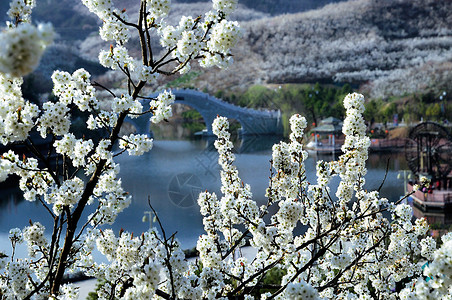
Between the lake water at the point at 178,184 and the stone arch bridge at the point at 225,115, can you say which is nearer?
the lake water at the point at 178,184

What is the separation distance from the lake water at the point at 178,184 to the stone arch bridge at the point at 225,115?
88.2 inches

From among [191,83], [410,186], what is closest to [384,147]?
[410,186]

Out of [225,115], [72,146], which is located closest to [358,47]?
[225,115]

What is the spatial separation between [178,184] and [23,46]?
15.5 metres

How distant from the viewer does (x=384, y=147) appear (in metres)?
23.2

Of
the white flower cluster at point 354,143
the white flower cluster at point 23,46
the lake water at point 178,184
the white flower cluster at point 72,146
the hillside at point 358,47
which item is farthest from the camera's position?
the hillside at point 358,47

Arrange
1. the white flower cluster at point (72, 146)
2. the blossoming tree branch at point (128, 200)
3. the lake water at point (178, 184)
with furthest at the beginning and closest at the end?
the lake water at point (178, 184) → the white flower cluster at point (72, 146) → the blossoming tree branch at point (128, 200)

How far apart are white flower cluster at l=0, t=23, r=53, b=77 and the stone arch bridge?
24.0 metres

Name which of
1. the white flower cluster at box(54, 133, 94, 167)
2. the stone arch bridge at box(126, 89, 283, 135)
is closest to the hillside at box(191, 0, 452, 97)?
the stone arch bridge at box(126, 89, 283, 135)

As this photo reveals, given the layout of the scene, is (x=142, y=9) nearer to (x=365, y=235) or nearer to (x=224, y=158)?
(x=224, y=158)

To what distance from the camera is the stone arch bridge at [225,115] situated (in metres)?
25.1

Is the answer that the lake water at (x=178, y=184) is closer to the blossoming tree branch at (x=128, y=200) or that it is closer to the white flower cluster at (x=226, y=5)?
the blossoming tree branch at (x=128, y=200)

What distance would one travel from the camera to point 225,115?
86.9ft

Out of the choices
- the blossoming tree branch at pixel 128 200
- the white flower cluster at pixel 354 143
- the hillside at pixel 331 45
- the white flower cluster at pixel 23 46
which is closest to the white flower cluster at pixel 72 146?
the blossoming tree branch at pixel 128 200
